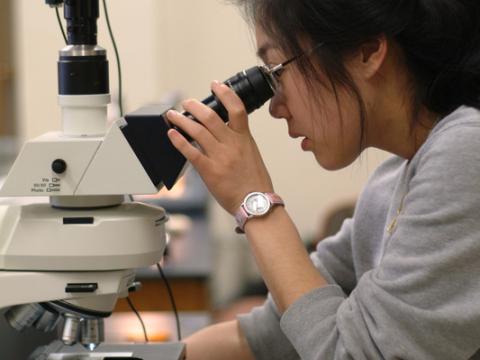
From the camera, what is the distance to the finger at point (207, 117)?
4.10ft

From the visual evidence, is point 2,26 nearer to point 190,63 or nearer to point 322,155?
point 190,63

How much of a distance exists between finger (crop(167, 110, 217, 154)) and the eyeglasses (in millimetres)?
132

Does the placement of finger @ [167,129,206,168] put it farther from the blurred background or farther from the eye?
the blurred background

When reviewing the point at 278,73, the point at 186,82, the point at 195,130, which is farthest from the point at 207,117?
the point at 186,82

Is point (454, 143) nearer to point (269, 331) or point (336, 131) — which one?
point (336, 131)

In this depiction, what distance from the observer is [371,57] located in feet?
4.31

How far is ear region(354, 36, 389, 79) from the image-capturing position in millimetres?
1303

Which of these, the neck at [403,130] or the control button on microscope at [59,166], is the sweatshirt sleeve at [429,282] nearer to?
the neck at [403,130]

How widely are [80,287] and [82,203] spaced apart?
107 millimetres

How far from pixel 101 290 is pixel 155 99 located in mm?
3154

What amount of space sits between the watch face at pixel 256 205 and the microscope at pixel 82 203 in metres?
0.12

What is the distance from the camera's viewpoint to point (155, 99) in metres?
4.30

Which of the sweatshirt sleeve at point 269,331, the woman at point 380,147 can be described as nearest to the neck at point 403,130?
the woman at point 380,147

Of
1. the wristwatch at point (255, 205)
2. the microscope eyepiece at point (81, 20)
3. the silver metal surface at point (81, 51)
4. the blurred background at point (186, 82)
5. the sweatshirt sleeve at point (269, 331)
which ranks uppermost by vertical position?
the microscope eyepiece at point (81, 20)
